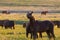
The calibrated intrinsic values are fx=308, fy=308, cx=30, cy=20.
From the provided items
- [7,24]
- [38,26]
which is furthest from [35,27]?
[7,24]

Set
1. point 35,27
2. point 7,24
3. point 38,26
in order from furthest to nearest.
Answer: point 7,24
point 38,26
point 35,27

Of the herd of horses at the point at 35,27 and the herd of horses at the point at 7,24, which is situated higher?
the herd of horses at the point at 35,27

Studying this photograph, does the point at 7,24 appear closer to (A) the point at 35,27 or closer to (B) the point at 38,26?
(B) the point at 38,26

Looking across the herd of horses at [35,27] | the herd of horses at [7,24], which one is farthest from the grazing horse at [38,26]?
the herd of horses at [7,24]

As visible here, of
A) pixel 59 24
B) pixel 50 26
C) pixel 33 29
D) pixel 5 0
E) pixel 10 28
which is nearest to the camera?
pixel 33 29

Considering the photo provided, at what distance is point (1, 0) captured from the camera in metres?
92.8

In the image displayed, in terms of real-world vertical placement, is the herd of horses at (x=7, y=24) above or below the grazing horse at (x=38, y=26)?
below

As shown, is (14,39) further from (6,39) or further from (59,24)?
(59,24)

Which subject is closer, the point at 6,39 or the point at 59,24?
the point at 6,39

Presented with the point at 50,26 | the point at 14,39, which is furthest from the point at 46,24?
the point at 14,39

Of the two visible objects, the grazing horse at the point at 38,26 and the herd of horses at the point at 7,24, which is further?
the herd of horses at the point at 7,24

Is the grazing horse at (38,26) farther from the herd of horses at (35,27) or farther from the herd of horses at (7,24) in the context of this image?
the herd of horses at (7,24)

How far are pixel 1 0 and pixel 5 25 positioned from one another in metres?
67.6

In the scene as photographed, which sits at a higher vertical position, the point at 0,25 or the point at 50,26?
the point at 50,26
